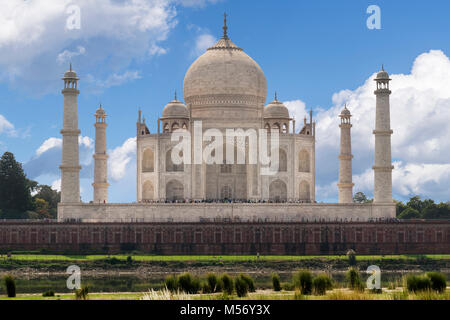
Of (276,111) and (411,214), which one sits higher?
(276,111)

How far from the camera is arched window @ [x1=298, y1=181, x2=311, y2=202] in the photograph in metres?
72.1

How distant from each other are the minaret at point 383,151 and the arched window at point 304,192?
7159 millimetres

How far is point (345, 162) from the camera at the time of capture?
7394 centimetres

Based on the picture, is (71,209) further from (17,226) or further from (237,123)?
(237,123)

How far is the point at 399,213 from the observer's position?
8631 cm

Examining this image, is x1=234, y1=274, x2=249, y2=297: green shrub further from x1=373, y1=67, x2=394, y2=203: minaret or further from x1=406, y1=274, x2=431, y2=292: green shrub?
x1=373, y1=67, x2=394, y2=203: minaret

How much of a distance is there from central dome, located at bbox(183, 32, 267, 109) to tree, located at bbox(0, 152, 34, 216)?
58.3 ft

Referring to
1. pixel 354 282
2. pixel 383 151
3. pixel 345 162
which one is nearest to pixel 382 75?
pixel 383 151

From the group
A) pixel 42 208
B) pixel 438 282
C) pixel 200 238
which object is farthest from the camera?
pixel 42 208

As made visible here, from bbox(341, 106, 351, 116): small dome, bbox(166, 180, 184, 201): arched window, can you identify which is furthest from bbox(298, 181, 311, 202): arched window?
bbox(166, 180, 184, 201): arched window

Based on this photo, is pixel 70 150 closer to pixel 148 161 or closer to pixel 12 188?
pixel 148 161

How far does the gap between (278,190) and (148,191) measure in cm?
1109
